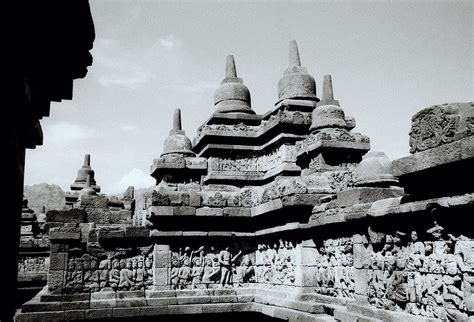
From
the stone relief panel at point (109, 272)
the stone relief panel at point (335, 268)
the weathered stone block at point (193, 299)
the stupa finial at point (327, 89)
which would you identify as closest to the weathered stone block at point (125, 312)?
the stone relief panel at point (109, 272)

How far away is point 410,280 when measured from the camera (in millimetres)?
5355

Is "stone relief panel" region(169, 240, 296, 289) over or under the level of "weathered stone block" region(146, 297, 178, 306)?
over

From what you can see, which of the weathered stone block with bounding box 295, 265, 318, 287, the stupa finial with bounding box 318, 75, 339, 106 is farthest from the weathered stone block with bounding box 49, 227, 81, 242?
the stupa finial with bounding box 318, 75, 339, 106

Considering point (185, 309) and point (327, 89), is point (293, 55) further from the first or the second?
point (185, 309)

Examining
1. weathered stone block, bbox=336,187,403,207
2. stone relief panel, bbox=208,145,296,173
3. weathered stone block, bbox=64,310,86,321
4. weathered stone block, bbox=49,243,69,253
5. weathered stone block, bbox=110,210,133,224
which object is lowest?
weathered stone block, bbox=64,310,86,321

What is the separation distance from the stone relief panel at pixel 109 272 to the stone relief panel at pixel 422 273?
4741 millimetres

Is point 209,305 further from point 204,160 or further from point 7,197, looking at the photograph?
point 7,197

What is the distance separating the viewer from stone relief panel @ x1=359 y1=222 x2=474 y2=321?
14.9 ft

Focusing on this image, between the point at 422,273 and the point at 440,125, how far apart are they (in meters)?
1.56

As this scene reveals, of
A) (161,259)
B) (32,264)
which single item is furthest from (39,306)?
(32,264)

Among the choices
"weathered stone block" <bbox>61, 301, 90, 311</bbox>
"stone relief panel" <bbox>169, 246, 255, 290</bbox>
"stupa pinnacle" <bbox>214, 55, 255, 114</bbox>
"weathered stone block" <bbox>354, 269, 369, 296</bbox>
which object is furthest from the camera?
"stupa pinnacle" <bbox>214, 55, 255, 114</bbox>

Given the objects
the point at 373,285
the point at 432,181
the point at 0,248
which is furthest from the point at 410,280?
the point at 0,248

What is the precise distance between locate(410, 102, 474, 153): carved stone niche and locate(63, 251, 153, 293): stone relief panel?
20.0 ft

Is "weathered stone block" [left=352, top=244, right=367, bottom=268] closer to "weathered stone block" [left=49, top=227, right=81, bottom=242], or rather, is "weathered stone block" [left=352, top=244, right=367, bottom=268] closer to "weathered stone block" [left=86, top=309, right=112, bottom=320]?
"weathered stone block" [left=86, top=309, right=112, bottom=320]
